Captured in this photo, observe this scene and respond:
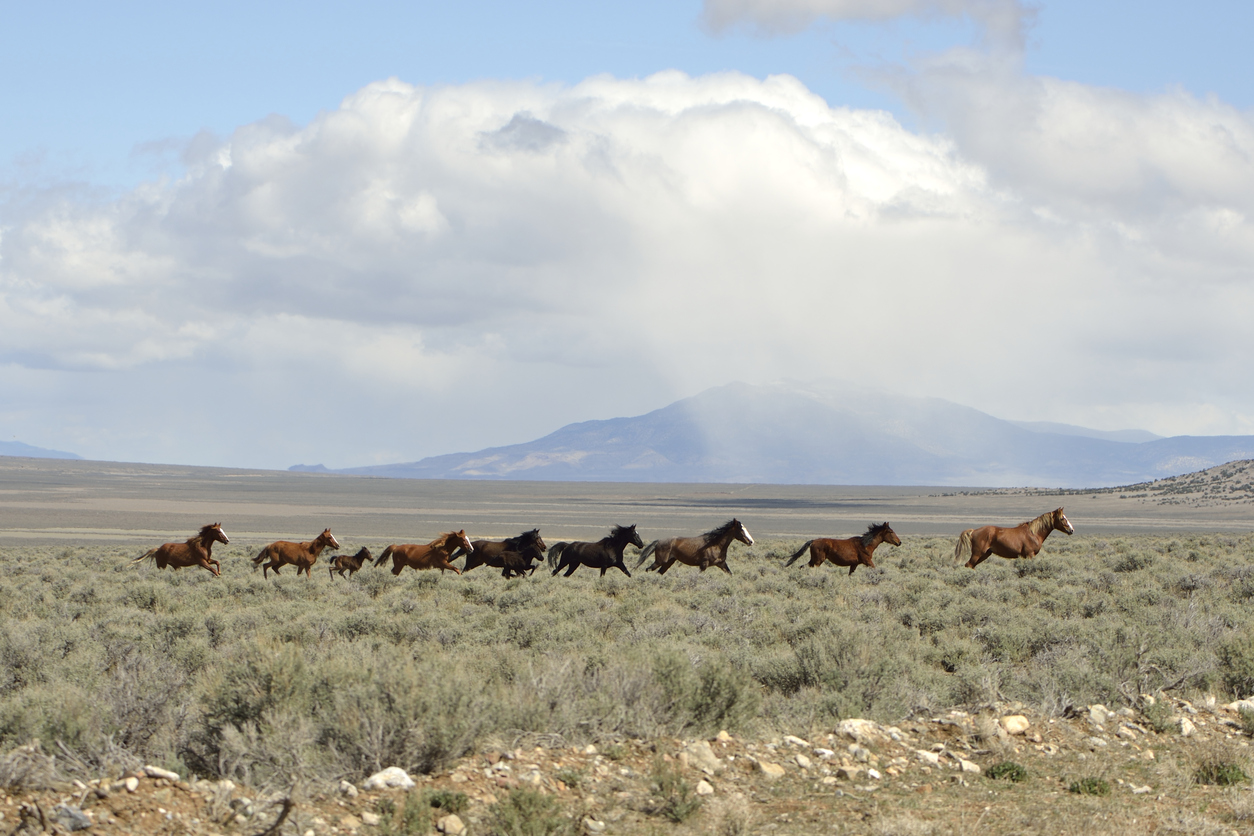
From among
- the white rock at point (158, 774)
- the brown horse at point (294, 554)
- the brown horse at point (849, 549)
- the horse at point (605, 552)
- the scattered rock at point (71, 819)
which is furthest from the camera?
the brown horse at point (294, 554)

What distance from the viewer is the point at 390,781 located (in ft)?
22.4

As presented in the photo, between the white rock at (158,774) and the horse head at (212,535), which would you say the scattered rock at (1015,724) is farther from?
the horse head at (212,535)

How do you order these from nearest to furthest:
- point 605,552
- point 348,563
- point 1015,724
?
point 1015,724 → point 605,552 → point 348,563

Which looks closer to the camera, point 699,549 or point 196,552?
point 699,549

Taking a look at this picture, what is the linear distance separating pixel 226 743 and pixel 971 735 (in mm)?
6599

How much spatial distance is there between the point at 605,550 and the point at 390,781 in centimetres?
1248

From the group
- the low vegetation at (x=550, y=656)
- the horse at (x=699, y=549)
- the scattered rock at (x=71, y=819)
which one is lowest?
the low vegetation at (x=550, y=656)

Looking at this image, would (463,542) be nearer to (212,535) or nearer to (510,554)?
(510,554)

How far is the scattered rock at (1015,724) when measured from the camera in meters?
8.91

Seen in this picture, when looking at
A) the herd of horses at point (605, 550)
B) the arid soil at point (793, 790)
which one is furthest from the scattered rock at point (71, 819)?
the herd of horses at point (605, 550)

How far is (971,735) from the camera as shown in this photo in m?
8.83

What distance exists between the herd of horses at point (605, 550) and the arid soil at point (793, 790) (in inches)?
298

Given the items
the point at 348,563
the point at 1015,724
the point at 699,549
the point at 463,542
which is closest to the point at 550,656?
the point at 1015,724

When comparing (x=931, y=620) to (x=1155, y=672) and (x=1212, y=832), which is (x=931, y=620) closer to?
(x=1155, y=672)
